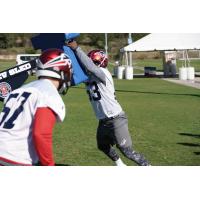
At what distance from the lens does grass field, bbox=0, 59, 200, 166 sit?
8.72 metres

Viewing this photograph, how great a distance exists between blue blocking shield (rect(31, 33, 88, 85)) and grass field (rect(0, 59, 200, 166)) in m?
2.77

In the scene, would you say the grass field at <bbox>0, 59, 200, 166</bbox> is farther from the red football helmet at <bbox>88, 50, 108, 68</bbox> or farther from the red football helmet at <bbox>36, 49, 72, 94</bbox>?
the red football helmet at <bbox>36, 49, 72, 94</bbox>

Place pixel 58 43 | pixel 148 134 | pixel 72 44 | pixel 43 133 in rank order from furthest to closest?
pixel 148 134 < pixel 72 44 < pixel 58 43 < pixel 43 133

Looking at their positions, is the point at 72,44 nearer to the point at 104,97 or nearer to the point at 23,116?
the point at 104,97

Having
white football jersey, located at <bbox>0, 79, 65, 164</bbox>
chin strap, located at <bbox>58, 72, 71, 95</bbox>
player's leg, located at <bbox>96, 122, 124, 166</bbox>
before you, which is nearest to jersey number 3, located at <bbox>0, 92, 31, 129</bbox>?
white football jersey, located at <bbox>0, 79, 65, 164</bbox>

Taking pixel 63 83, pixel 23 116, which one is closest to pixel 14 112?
pixel 23 116

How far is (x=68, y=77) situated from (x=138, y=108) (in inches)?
513

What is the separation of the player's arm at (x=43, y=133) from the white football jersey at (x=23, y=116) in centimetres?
9

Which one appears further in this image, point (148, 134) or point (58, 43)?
point (148, 134)

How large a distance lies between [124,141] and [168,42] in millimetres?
29300

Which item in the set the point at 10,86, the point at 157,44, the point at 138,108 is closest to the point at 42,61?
the point at 10,86

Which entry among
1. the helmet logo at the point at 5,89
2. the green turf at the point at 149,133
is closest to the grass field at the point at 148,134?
the green turf at the point at 149,133

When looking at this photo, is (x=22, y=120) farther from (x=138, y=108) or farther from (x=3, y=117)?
(x=138, y=108)

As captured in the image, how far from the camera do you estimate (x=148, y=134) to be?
11.5 metres
